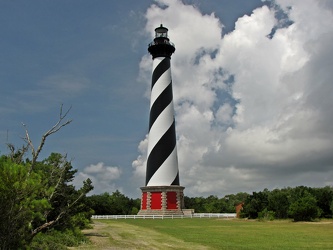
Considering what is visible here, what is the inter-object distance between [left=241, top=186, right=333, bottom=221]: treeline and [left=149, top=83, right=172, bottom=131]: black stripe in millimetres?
16287

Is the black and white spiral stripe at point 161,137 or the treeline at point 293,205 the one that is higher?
the black and white spiral stripe at point 161,137

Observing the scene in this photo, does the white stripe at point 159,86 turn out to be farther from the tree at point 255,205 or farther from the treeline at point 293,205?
the tree at point 255,205

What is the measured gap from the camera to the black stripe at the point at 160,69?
166ft

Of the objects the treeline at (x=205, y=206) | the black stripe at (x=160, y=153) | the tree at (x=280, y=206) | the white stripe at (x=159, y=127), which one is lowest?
the tree at (x=280, y=206)

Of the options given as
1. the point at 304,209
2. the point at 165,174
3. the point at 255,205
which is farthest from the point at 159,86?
the point at 304,209

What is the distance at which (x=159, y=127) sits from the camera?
48.1 m

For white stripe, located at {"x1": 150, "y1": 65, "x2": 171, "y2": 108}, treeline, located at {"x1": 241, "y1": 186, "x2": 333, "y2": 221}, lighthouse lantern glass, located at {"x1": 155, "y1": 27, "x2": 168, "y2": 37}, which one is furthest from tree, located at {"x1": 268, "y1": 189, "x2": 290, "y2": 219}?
lighthouse lantern glass, located at {"x1": 155, "y1": 27, "x2": 168, "y2": 37}

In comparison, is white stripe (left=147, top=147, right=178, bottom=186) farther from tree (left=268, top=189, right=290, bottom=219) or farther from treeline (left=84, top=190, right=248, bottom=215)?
tree (left=268, top=189, right=290, bottom=219)

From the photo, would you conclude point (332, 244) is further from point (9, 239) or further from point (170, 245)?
point (9, 239)

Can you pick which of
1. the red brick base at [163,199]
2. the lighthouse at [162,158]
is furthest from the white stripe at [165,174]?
the red brick base at [163,199]

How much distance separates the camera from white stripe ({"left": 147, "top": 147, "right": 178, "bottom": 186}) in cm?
4741

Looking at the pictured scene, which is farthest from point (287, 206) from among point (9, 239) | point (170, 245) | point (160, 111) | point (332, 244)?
point (9, 239)

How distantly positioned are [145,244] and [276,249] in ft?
19.3

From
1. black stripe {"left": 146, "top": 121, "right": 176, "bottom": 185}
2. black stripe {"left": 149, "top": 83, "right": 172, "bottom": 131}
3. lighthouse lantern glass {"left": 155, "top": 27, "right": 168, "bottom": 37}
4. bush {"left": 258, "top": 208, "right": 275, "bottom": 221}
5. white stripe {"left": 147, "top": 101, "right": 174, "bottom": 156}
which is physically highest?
lighthouse lantern glass {"left": 155, "top": 27, "right": 168, "bottom": 37}
